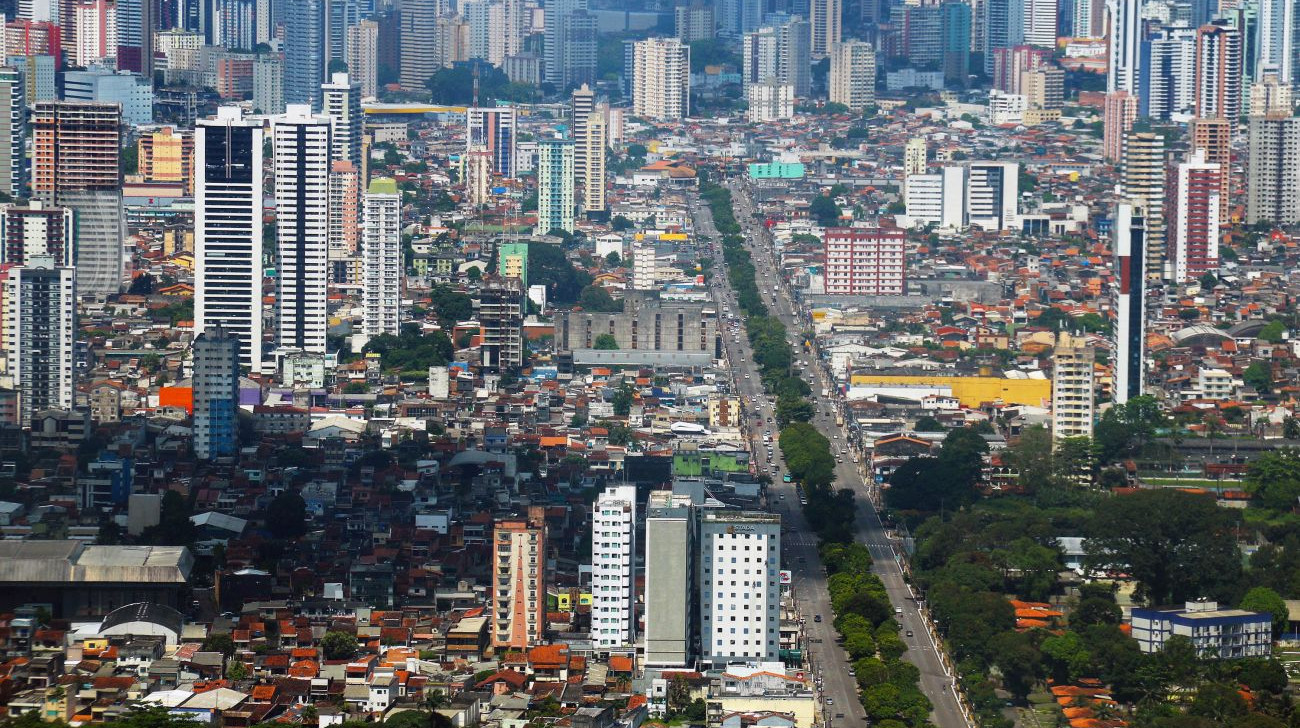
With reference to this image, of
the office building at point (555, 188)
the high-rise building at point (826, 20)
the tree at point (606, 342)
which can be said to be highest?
the high-rise building at point (826, 20)

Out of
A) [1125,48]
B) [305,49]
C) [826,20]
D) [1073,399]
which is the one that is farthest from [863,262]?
[826,20]

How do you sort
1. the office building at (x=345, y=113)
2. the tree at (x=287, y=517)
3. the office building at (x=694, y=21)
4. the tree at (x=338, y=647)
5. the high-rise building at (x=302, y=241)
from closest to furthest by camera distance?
the tree at (x=338, y=647) < the tree at (x=287, y=517) < the high-rise building at (x=302, y=241) < the office building at (x=345, y=113) < the office building at (x=694, y=21)

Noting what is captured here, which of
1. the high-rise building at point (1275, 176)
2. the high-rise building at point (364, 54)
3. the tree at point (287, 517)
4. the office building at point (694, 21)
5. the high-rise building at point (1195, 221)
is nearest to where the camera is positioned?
the tree at point (287, 517)

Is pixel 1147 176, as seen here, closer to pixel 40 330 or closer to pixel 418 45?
pixel 40 330

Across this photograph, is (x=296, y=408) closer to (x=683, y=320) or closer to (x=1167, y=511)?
(x=683, y=320)

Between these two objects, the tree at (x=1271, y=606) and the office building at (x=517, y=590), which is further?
the tree at (x=1271, y=606)

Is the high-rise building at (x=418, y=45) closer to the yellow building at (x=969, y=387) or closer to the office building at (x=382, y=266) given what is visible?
the office building at (x=382, y=266)

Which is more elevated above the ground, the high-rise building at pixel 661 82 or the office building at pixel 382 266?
the high-rise building at pixel 661 82

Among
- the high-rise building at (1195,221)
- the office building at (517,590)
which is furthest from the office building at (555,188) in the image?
the office building at (517,590)
